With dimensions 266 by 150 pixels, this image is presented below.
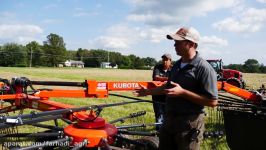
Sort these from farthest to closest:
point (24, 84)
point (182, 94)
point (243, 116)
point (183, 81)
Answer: point (24, 84) → point (243, 116) → point (183, 81) → point (182, 94)

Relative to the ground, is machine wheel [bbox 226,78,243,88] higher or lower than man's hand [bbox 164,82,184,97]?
lower

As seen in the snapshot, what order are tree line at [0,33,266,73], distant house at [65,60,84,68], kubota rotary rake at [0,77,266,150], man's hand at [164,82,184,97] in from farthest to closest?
distant house at [65,60,84,68] < tree line at [0,33,266,73] < kubota rotary rake at [0,77,266,150] < man's hand at [164,82,184,97]

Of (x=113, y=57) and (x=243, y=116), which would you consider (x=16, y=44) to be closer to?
(x=113, y=57)

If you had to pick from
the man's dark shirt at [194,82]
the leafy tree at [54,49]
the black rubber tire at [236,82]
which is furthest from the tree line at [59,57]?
the man's dark shirt at [194,82]

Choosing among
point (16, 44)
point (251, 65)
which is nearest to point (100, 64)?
point (16, 44)

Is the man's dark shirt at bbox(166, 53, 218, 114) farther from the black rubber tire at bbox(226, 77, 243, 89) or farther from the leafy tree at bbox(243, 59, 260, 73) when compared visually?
the leafy tree at bbox(243, 59, 260, 73)

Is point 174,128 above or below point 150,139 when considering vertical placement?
above

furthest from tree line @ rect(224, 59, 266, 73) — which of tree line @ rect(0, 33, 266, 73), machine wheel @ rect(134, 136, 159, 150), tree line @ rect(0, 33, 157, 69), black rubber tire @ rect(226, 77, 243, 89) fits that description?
machine wheel @ rect(134, 136, 159, 150)

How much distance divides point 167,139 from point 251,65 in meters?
76.3

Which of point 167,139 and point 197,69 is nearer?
point 197,69

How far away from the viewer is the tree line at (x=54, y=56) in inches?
3701

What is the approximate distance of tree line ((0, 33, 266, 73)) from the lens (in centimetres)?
9112

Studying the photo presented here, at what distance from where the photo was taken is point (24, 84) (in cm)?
589

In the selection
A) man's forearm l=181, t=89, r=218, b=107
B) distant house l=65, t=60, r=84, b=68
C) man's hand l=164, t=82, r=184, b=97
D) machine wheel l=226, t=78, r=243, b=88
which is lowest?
machine wheel l=226, t=78, r=243, b=88
